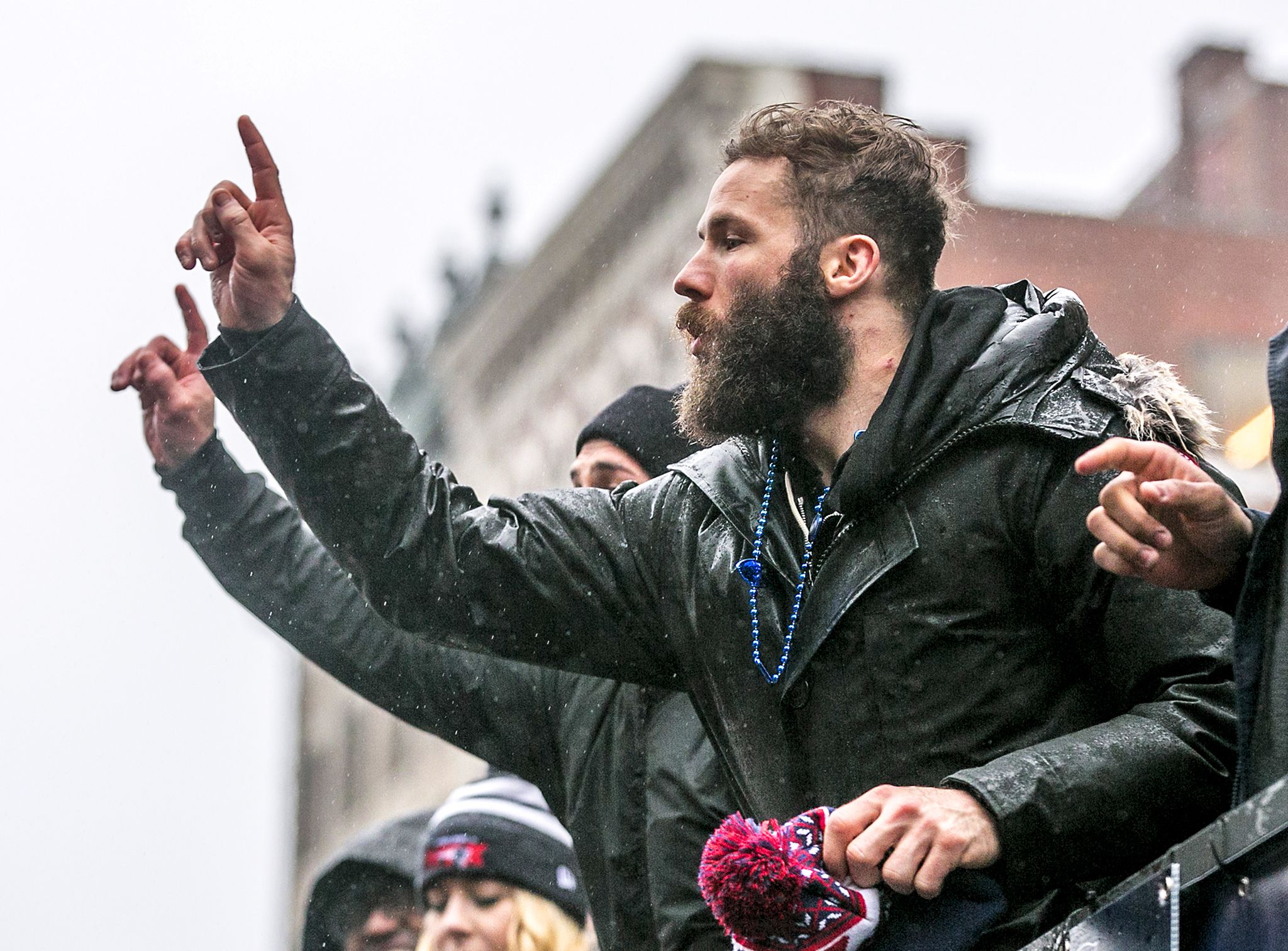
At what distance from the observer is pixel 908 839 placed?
3012 millimetres

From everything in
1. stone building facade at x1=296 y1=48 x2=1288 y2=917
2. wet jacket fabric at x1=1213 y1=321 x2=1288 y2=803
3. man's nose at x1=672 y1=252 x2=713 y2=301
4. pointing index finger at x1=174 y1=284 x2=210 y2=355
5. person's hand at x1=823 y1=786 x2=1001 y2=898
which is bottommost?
person's hand at x1=823 y1=786 x2=1001 y2=898

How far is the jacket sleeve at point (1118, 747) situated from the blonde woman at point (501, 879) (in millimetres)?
3108

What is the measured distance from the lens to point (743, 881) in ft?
10.1

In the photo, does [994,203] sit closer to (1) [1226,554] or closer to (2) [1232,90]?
(2) [1232,90]

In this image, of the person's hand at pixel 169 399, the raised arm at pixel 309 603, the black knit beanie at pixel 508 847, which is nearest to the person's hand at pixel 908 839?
the raised arm at pixel 309 603

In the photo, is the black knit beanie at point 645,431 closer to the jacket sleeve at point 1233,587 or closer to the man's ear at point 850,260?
the man's ear at point 850,260

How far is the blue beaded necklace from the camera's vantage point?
3539 millimetres

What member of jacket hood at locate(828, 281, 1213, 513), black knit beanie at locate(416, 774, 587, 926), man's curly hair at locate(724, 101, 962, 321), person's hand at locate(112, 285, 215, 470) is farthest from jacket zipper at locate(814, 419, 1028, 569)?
black knit beanie at locate(416, 774, 587, 926)

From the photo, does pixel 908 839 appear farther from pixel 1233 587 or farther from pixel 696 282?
pixel 696 282

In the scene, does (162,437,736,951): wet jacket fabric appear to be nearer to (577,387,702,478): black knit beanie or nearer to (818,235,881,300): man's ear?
(577,387,702,478): black knit beanie

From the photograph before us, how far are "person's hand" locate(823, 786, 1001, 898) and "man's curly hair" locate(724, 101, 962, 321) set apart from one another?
1.18 metres

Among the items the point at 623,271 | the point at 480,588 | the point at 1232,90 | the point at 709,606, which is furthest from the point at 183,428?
the point at 1232,90

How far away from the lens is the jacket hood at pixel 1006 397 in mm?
3473

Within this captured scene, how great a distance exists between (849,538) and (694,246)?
904 inches
